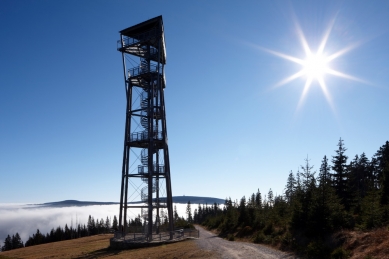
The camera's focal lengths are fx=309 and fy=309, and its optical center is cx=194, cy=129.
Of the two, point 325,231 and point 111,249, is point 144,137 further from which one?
point 325,231

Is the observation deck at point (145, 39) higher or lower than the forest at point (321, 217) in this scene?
higher

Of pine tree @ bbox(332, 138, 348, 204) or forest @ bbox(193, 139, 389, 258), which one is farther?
pine tree @ bbox(332, 138, 348, 204)

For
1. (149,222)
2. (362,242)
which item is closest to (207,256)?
(362,242)

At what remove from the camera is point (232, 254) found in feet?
67.8

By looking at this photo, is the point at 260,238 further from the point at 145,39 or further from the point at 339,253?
the point at 145,39

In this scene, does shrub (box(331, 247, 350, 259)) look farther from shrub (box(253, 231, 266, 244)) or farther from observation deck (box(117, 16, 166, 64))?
observation deck (box(117, 16, 166, 64))

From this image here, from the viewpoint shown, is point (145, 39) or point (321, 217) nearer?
point (321, 217)

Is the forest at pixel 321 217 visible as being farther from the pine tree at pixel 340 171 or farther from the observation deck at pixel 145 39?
the observation deck at pixel 145 39

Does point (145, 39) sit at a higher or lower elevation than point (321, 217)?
higher

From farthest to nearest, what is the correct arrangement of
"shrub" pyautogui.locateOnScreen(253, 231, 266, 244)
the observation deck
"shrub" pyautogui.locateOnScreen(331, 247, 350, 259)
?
the observation deck < "shrub" pyautogui.locateOnScreen(253, 231, 266, 244) < "shrub" pyautogui.locateOnScreen(331, 247, 350, 259)

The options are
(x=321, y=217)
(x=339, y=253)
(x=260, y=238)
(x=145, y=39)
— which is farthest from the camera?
(x=145, y=39)

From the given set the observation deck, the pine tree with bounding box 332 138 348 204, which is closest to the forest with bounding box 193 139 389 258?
the pine tree with bounding box 332 138 348 204

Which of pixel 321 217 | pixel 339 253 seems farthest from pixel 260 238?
pixel 339 253

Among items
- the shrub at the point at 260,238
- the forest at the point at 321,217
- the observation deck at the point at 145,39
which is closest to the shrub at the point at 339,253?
the forest at the point at 321,217
